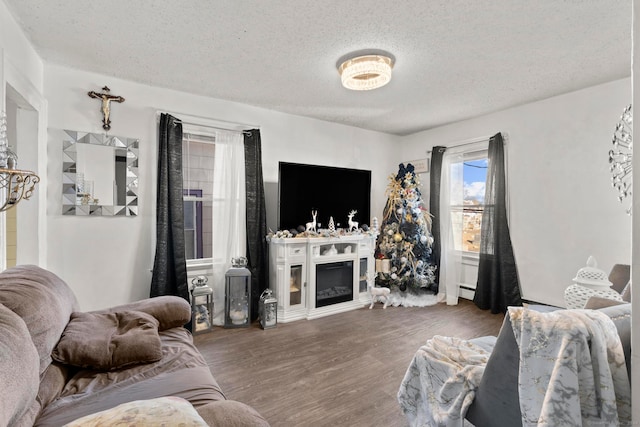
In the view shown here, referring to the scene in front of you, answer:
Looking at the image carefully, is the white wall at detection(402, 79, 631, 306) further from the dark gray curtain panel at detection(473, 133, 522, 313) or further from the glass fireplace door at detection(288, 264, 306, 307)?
the glass fireplace door at detection(288, 264, 306, 307)

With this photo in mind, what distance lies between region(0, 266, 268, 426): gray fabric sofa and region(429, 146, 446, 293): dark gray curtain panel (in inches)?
143

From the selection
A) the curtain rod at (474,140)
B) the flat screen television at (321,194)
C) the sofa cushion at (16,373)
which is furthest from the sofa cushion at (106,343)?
the curtain rod at (474,140)

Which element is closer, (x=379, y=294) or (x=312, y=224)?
(x=312, y=224)

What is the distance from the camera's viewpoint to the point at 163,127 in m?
3.02

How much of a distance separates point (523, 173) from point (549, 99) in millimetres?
837

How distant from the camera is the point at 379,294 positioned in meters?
3.82

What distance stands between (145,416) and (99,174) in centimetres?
284

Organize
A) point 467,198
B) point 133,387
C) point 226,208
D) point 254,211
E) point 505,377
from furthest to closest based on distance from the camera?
point 467,198 < point 254,211 < point 226,208 < point 133,387 < point 505,377

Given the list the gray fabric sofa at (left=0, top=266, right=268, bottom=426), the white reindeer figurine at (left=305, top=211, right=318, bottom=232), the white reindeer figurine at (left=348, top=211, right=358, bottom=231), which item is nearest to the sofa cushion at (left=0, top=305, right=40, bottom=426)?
the gray fabric sofa at (left=0, top=266, right=268, bottom=426)

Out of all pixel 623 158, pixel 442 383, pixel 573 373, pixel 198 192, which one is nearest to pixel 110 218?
pixel 198 192

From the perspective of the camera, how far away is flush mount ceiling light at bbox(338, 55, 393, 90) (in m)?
2.33

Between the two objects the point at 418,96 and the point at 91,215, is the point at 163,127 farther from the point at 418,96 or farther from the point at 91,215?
the point at 418,96

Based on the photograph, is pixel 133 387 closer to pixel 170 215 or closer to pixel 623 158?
pixel 170 215

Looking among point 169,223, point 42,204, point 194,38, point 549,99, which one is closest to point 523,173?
point 549,99
